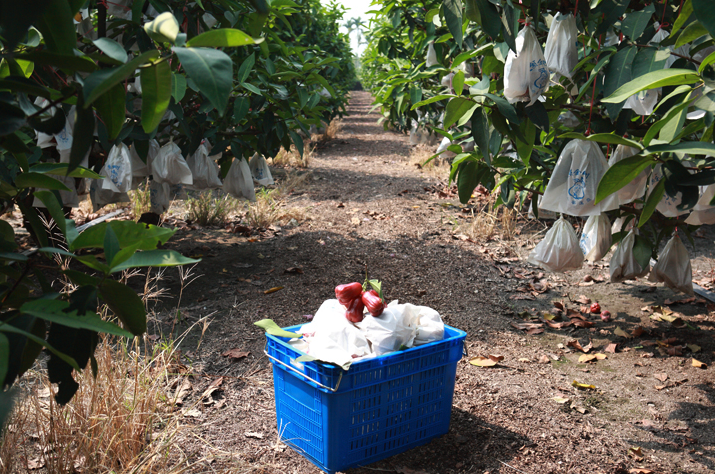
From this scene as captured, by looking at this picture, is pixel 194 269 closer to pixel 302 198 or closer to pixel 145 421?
pixel 145 421

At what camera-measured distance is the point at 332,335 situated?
2.05m

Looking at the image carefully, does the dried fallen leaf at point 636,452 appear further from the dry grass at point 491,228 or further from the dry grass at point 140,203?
the dry grass at point 140,203

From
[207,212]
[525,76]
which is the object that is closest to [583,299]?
[525,76]

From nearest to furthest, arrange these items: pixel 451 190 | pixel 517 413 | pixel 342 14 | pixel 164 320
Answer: pixel 517 413
pixel 164 320
pixel 451 190
pixel 342 14

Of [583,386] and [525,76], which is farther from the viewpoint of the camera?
[583,386]

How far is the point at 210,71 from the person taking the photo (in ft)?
1.81

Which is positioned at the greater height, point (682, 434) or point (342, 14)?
point (342, 14)

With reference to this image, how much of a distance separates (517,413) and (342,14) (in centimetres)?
1131

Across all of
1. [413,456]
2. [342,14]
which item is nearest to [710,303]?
[413,456]

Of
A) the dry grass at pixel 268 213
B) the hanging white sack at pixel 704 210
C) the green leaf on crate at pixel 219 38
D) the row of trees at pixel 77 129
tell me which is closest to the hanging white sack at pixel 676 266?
the hanging white sack at pixel 704 210

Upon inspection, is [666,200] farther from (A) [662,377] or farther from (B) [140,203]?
(B) [140,203]

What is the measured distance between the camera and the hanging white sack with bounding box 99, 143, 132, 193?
2.91 meters

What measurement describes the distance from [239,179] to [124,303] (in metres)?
3.21

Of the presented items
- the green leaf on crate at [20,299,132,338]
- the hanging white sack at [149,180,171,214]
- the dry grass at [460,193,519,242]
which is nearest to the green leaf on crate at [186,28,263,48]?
the green leaf on crate at [20,299,132,338]
